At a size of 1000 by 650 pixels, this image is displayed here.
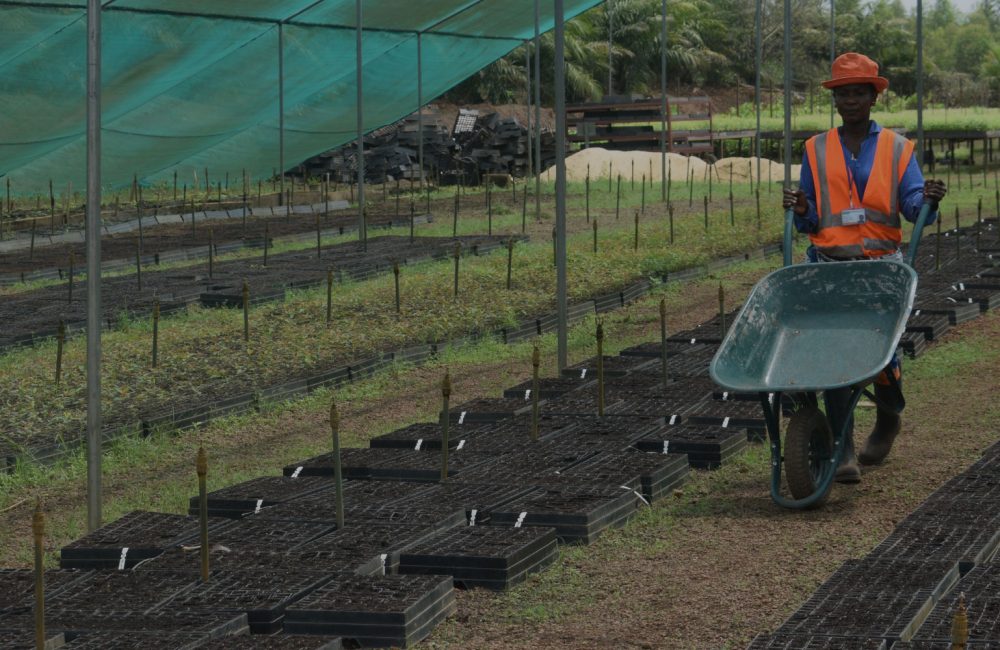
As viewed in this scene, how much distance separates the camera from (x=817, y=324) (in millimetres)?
6266

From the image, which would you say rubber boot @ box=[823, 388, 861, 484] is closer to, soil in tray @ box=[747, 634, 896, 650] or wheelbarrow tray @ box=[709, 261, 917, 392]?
wheelbarrow tray @ box=[709, 261, 917, 392]

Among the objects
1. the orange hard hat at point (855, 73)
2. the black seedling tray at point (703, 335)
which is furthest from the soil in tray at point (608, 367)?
the orange hard hat at point (855, 73)

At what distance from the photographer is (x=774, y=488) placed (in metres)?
5.88

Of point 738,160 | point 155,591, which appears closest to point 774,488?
point 155,591

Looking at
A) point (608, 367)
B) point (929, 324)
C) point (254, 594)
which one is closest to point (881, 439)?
point (608, 367)

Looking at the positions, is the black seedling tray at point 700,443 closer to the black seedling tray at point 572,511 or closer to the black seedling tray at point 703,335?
the black seedling tray at point 572,511

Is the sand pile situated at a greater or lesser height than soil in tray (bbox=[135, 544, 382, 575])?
greater

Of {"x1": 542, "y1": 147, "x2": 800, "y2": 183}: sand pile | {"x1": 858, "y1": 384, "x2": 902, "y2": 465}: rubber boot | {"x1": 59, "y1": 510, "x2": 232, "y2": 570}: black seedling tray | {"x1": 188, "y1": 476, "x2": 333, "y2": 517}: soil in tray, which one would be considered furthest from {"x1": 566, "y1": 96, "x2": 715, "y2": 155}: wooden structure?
{"x1": 59, "y1": 510, "x2": 232, "y2": 570}: black seedling tray

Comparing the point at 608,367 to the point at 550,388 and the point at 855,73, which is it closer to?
the point at 550,388

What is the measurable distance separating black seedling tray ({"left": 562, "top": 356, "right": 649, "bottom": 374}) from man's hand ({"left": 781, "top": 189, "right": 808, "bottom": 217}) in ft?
8.69

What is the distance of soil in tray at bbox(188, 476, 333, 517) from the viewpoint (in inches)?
238

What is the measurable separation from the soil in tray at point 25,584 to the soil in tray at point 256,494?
1042 mm

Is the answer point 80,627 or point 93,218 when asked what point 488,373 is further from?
point 80,627

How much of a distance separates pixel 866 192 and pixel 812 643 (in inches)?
104
